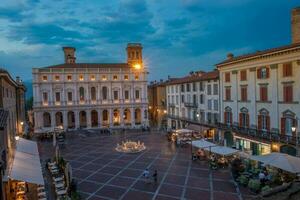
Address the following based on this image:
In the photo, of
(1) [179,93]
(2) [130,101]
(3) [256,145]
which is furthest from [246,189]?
(2) [130,101]

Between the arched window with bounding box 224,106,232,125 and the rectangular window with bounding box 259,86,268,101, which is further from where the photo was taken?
the arched window with bounding box 224,106,232,125

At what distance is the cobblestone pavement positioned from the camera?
1812cm

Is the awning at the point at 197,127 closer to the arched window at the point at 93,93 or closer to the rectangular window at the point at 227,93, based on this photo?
the rectangular window at the point at 227,93

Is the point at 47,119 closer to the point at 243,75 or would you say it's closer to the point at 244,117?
the point at 244,117

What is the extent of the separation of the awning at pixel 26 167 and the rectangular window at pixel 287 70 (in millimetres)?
21987

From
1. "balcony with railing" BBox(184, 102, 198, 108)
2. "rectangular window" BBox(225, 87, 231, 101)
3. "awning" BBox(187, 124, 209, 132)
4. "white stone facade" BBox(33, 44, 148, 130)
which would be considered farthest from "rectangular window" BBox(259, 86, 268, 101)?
"white stone facade" BBox(33, 44, 148, 130)

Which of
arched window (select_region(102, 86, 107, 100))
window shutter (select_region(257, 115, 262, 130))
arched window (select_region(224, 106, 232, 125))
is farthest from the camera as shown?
arched window (select_region(102, 86, 107, 100))

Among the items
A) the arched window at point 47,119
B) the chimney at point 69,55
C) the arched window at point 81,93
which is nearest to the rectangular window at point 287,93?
the arched window at point 81,93

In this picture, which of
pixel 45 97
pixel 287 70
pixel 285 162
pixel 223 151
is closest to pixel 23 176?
pixel 285 162

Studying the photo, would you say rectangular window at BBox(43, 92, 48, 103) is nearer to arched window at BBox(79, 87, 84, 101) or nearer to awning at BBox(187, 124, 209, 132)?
arched window at BBox(79, 87, 84, 101)

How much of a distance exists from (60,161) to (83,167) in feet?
8.33

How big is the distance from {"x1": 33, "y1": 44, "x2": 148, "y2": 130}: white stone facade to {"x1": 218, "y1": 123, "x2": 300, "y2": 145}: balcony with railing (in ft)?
98.9

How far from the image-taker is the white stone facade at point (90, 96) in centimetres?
5516

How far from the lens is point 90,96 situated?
57.9 metres
